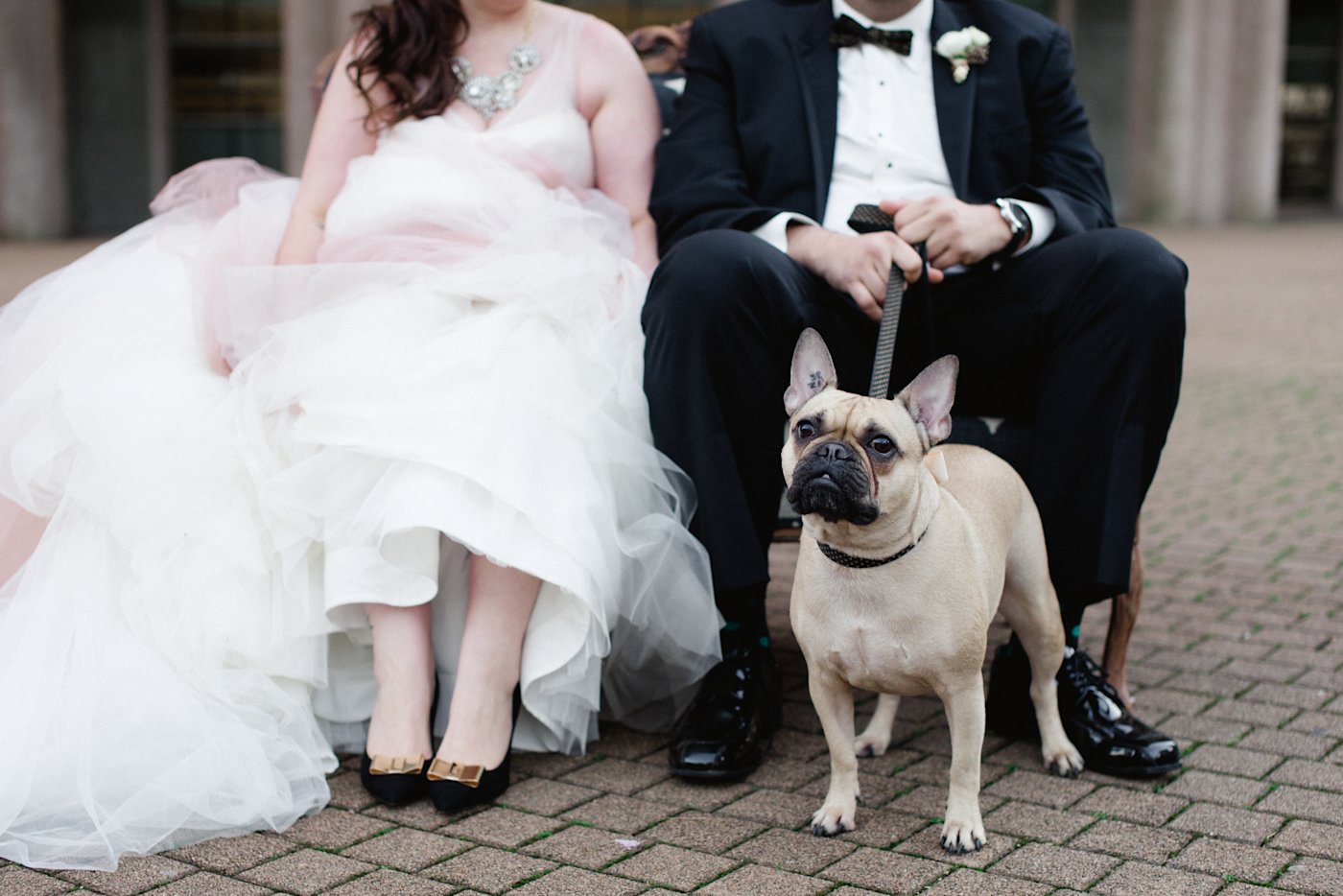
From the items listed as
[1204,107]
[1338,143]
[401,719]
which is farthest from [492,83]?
[1338,143]

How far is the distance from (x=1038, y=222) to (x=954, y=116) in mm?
384

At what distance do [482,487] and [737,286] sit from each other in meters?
0.73

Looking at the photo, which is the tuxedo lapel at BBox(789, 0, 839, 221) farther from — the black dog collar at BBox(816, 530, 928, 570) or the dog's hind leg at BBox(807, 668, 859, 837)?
the dog's hind leg at BBox(807, 668, 859, 837)

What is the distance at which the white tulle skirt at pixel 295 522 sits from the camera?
114 inches

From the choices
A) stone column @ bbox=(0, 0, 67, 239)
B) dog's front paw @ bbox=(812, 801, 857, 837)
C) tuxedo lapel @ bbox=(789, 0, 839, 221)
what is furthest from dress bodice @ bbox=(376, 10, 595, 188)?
stone column @ bbox=(0, 0, 67, 239)

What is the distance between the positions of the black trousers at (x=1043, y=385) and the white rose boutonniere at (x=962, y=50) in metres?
0.64

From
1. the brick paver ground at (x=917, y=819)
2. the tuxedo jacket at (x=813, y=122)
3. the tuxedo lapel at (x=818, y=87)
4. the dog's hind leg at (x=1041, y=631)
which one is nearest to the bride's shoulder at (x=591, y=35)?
the tuxedo jacket at (x=813, y=122)

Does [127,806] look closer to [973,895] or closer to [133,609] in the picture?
[133,609]

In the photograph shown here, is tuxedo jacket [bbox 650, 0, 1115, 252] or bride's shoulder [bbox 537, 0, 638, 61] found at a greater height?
bride's shoulder [bbox 537, 0, 638, 61]

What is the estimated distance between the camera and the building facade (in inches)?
746

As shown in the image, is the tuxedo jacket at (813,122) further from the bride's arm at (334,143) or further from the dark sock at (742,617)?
the dark sock at (742,617)

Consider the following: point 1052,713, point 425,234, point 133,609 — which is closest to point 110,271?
point 425,234

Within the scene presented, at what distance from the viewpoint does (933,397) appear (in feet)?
8.86

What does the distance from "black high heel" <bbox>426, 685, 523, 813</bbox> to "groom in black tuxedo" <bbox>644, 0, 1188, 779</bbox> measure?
0.43 m
